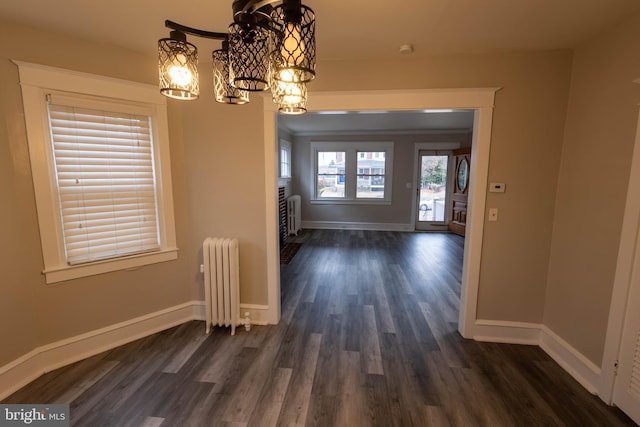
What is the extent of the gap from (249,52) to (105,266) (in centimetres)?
221

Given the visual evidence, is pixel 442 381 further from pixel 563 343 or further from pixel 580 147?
pixel 580 147

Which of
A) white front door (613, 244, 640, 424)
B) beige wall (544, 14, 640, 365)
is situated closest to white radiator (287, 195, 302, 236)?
beige wall (544, 14, 640, 365)

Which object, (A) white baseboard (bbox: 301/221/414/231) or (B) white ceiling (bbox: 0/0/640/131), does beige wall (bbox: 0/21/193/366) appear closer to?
(B) white ceiling (bbox: 0/0/640/131)

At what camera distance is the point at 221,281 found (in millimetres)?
2621

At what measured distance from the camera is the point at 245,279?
2814 mm

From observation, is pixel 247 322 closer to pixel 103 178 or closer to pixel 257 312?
pixel 257 312

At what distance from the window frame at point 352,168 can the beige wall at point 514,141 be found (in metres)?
4.63

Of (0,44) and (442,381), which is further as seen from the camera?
(442,381)

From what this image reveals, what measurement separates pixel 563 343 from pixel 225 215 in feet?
9.79

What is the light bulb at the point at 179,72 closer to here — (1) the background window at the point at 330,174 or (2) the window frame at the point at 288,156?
(2) the window frame at the point at 288,156

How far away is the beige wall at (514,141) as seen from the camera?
2277 mm

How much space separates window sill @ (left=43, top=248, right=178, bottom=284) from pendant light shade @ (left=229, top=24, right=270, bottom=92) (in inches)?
82.4

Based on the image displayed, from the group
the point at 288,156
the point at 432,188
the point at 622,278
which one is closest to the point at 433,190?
the point at 432,188

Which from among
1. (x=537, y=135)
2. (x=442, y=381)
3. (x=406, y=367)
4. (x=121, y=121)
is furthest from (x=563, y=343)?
(x=121, y=121)
